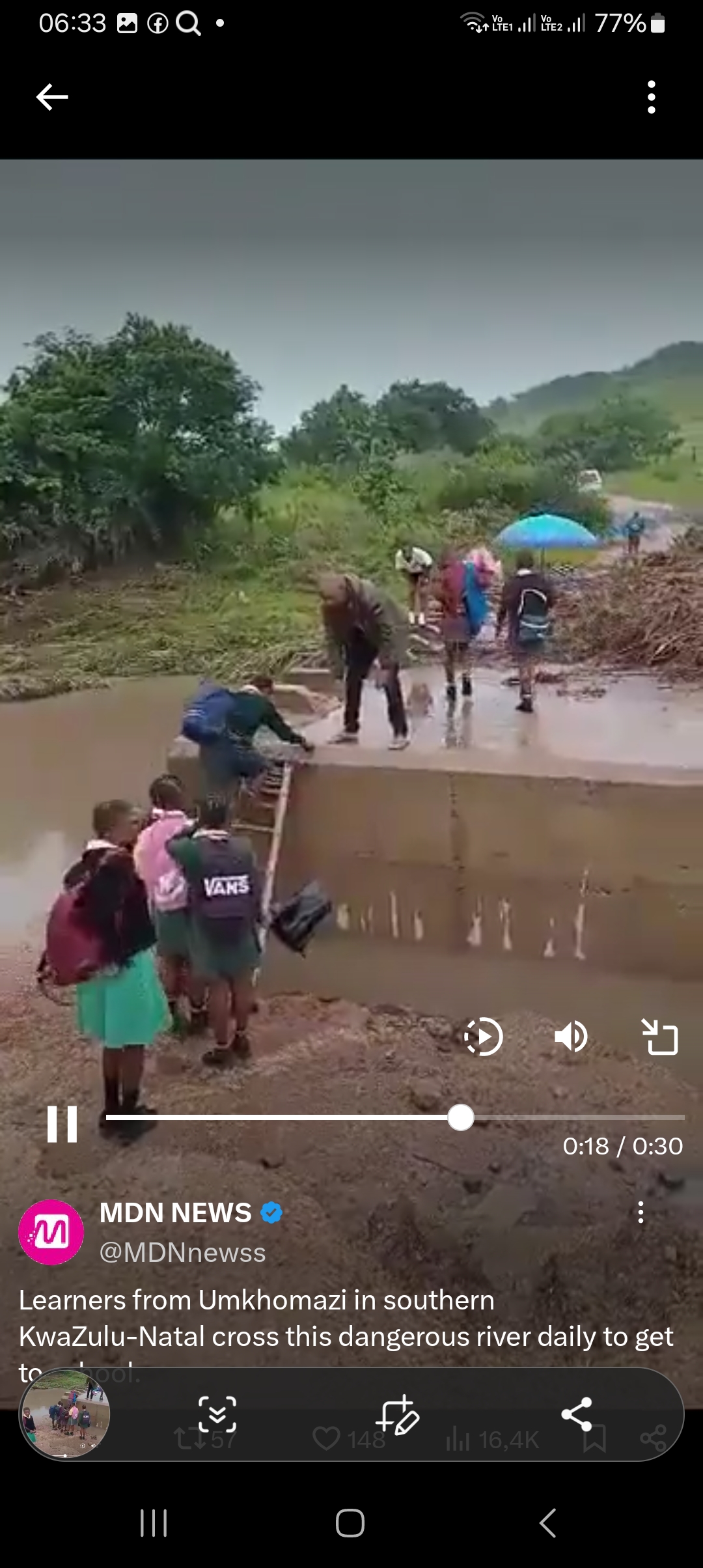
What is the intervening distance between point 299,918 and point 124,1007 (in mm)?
412

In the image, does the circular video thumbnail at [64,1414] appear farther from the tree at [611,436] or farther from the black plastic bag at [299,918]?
the tree at [611,436]

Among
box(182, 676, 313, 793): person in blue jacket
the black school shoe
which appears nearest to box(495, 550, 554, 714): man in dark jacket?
box(182, 676, 313, 793): person in blue jacket

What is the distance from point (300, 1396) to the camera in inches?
48.6

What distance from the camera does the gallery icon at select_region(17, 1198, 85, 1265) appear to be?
1.28 metres

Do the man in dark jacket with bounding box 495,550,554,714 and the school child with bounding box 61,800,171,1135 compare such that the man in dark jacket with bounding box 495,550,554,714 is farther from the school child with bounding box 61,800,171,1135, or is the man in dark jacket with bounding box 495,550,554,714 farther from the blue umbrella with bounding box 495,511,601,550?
the school child with bounding box 61,800,171,1135

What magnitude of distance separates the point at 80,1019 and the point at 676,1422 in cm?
77

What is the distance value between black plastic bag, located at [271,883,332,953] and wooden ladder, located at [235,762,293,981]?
3 centimetres

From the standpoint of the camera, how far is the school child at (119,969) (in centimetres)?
147

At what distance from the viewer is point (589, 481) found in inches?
57.4
